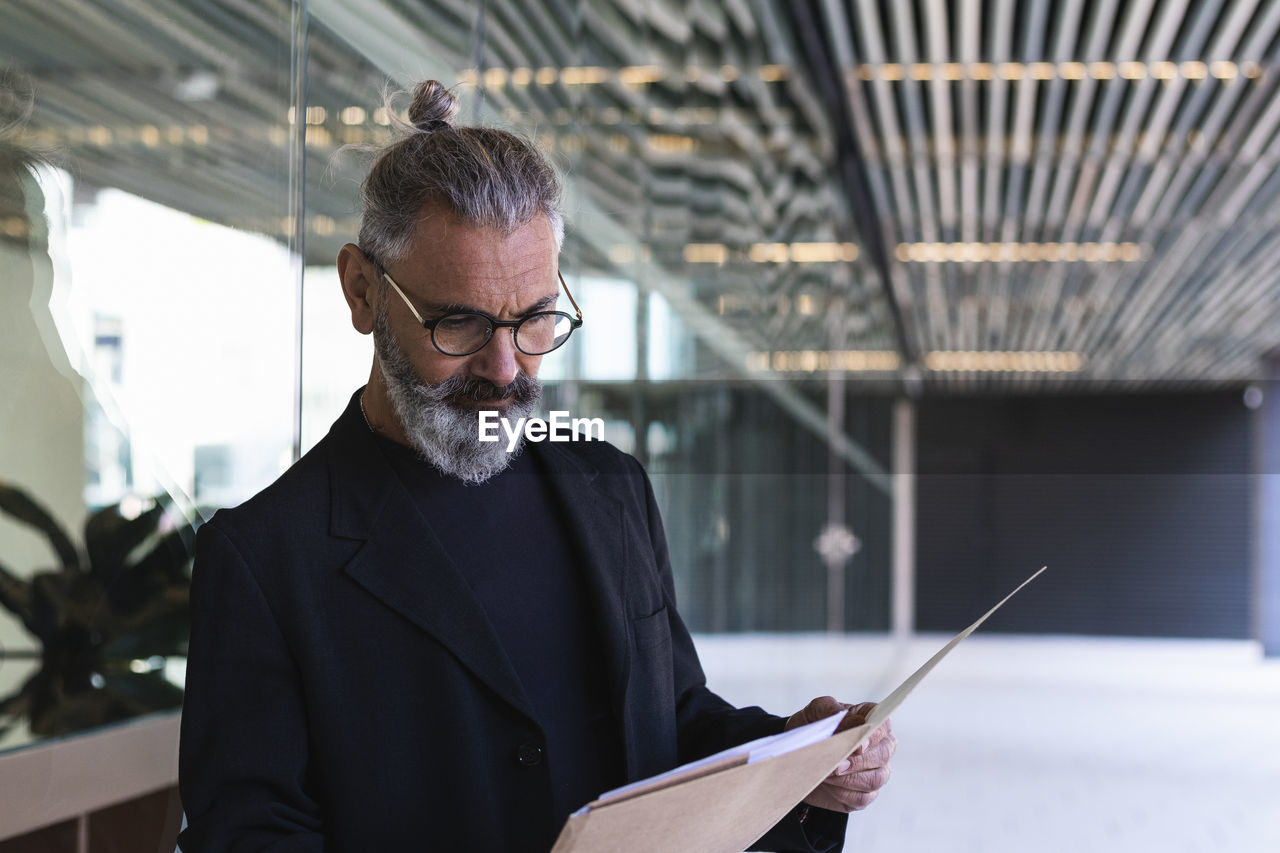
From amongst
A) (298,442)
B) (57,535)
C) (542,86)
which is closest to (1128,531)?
(542,86)

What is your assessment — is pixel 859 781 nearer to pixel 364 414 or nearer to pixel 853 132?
pixel 364 414

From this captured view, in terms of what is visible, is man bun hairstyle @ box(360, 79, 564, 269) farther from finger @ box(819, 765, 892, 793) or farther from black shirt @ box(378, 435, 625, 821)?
finger @ box(819, 765, 892, 793)

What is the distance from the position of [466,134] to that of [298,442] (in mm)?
913

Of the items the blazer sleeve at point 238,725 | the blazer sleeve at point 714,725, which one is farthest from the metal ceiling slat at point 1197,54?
the blazer sleeve at point 238,725

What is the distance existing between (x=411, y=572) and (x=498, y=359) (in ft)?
0.69

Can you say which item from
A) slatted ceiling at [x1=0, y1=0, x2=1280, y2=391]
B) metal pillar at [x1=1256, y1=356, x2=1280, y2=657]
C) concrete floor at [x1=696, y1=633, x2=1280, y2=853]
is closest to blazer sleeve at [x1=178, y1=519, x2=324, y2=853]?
slatted ceiling at [x1=0, y1=0, x2=1280, y2=391]

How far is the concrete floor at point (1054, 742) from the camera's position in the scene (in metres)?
4.14

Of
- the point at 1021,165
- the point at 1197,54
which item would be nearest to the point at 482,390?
the point at 1197,54

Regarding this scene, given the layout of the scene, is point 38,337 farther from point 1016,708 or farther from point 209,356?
point 1016,708

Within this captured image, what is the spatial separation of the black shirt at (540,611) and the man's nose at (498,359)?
131 mm

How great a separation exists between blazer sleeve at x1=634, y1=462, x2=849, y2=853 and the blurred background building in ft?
2.10

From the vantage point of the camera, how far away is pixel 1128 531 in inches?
115

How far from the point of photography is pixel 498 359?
1169 mm

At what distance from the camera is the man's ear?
1.23 metres
